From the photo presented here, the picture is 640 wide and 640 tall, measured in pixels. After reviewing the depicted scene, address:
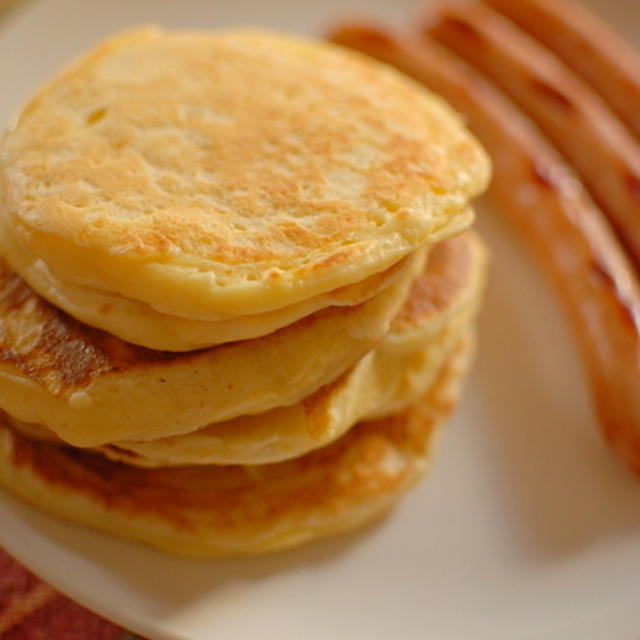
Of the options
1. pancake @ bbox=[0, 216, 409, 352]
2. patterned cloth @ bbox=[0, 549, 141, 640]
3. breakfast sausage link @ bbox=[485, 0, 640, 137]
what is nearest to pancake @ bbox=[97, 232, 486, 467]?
pancake @ bbox=[0, 216, 409, 352]

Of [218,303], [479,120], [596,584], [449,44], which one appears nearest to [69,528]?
[218,303]

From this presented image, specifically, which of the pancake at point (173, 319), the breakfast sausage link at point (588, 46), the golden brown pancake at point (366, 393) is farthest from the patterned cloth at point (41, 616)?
the breakfast sausage link at point (588, 46)

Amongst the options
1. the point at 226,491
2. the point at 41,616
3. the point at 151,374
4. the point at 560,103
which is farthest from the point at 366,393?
the point at 560,103

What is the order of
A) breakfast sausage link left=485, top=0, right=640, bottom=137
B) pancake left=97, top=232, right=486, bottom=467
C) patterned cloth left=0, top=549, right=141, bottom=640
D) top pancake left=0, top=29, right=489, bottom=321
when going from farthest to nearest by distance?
1. breakfast sausage link left=485, top=0, right=640, bottom=137
2. patterned cloth left=0, top=549, right=141, bottom=640
3. pancake left=97, top=232, right=486, bottom=467
4. top pancake left=0, top=29, right=489, bottom=321

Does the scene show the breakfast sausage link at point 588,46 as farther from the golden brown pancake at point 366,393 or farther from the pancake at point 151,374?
the pancake at point 151,374

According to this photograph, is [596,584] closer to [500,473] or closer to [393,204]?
[500,473]

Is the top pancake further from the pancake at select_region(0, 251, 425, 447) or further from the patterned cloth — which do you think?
the patterned cloth

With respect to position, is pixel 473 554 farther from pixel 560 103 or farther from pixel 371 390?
pixel 560 103
